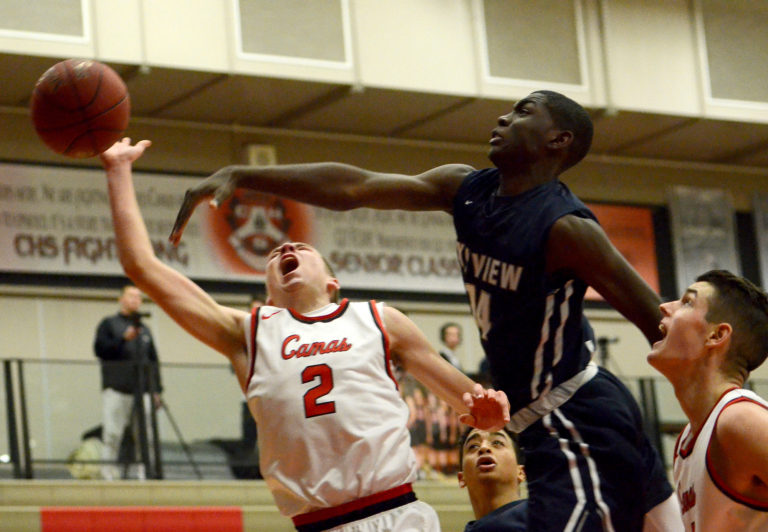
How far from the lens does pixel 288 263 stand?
4.96m

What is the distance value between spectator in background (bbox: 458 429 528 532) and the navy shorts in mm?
1565

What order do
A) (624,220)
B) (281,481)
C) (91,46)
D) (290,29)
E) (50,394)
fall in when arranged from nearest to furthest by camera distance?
(281,481), (50,394), (91,46), (290,29), (624,220)

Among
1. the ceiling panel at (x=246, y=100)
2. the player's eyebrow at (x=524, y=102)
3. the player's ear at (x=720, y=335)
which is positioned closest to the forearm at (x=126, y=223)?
the player's eyebrow at (x=524, y=102)

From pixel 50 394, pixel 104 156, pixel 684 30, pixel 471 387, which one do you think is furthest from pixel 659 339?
pixel 684 30

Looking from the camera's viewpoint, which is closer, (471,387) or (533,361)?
(533,361)

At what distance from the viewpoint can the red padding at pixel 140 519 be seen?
9930mm

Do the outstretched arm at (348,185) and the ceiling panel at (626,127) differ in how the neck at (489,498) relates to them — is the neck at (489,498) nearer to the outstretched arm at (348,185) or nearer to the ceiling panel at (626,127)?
the outstretched arm at (348,185)

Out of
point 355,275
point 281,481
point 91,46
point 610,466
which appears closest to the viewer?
point 610,466

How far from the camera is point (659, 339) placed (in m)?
4.24

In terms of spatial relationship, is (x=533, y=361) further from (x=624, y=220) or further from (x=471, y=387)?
(x=624, y=220)

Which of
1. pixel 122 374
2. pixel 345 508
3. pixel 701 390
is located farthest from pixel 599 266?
pixel 122 374

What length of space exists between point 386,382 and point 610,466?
987 mm

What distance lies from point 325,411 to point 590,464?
993mm

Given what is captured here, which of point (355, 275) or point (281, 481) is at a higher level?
point (355, 275)
